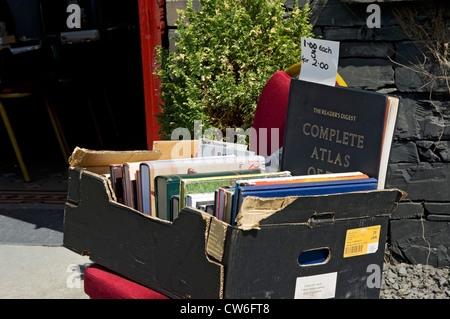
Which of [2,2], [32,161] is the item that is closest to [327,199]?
[32,161]

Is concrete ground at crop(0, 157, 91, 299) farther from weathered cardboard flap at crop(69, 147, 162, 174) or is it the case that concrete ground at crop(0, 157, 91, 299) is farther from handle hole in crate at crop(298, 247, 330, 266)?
handle hole in crate at crop(298, 247, 330, 266)

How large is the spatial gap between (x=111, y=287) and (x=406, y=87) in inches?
86.9

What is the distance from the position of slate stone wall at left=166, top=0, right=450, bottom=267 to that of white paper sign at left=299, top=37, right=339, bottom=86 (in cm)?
130

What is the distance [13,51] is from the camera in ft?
19.9

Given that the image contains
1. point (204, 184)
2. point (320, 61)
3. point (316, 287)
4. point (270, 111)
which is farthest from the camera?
point (270, 111)

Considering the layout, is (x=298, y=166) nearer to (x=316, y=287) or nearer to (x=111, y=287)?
(x=316, y=287)

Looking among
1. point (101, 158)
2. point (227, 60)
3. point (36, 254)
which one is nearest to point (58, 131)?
point (36, 254)

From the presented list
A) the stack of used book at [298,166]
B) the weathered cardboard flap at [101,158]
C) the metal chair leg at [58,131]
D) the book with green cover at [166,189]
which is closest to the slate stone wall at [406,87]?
the stack of used book at [298,166]

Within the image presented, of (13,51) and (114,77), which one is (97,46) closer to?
(114,77)

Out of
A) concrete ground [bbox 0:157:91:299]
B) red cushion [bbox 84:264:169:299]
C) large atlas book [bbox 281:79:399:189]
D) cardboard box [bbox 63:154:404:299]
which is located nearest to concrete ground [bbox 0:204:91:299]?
concrete ground [bbox 0:157:91:299]

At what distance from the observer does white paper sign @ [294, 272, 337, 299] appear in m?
1.51

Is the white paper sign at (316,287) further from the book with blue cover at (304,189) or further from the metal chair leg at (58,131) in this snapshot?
the metal chair leg at (58,131)

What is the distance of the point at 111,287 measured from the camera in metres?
1.76

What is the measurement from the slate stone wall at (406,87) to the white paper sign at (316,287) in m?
1.97
